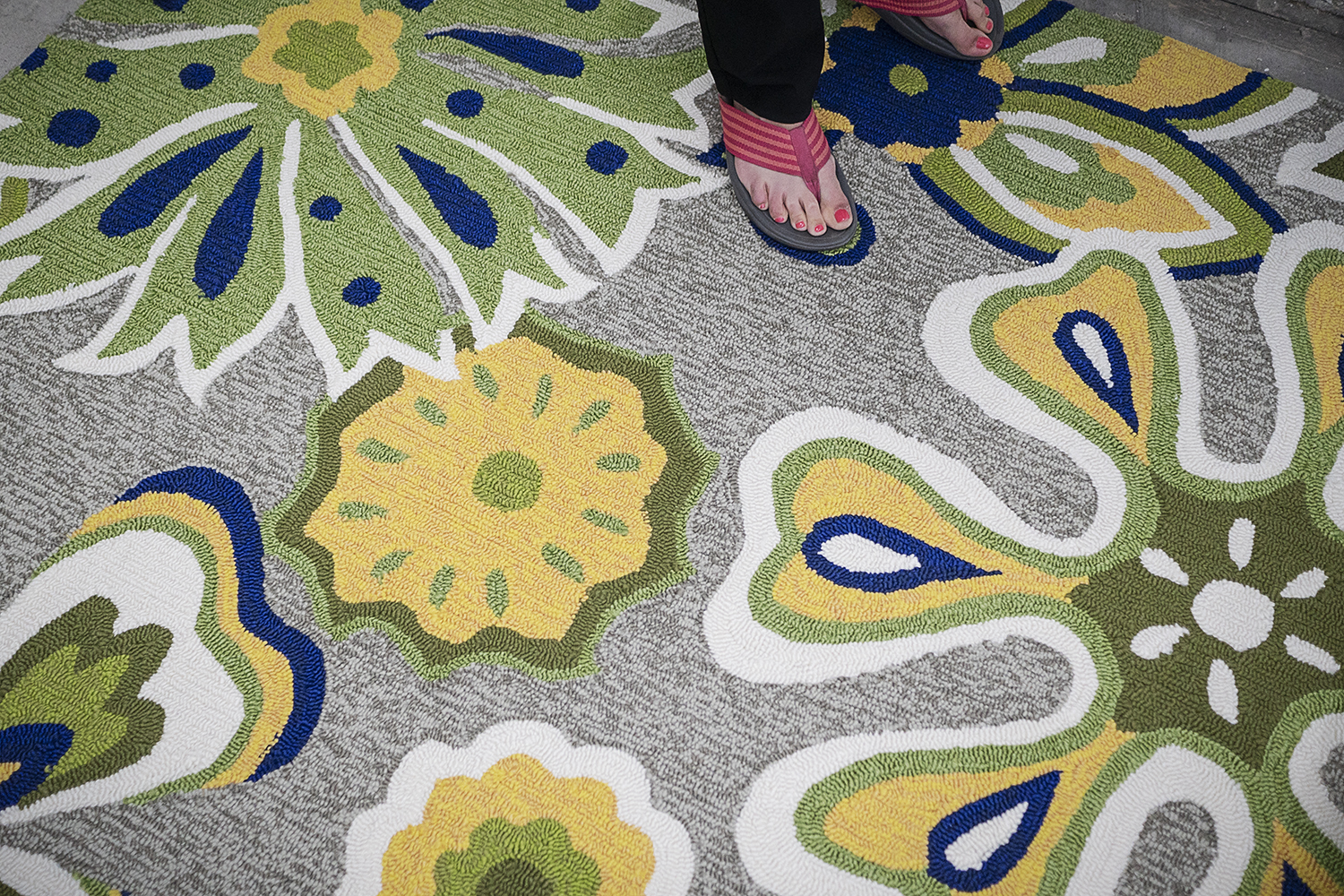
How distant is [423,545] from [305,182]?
0.48 meters

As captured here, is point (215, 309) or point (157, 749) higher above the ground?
point (215, 309)

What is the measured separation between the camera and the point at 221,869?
72cm

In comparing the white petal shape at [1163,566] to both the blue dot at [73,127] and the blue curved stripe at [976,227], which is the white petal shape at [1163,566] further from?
the blue dot at [73,127]

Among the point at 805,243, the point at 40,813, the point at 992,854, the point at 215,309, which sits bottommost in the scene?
the point at 40,813

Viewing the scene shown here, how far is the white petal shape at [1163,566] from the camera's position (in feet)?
2.56

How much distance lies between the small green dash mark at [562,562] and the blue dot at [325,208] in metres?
0.47

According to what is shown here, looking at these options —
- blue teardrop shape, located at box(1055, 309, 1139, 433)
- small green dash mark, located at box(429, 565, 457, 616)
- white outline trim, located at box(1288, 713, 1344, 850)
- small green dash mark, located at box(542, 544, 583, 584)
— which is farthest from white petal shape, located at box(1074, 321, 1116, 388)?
small green dash mark, located at box(429, 565, 457, 616)

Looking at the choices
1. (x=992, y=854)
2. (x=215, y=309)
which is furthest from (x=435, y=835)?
(x=215, y=309)

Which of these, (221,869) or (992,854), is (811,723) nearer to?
(992,854)

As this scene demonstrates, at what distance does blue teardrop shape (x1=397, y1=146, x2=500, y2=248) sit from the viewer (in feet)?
3.10

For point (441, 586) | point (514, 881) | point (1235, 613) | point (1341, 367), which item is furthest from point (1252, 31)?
point (514, 881)

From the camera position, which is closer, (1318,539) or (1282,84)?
(1318,539)

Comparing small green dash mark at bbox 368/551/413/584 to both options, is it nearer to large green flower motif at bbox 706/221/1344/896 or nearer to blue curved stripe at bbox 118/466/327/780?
blue curved stripe at bbox 118/466/327/780

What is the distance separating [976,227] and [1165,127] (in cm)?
28
